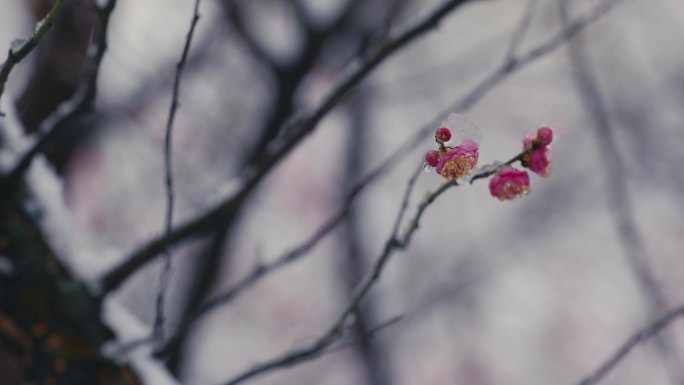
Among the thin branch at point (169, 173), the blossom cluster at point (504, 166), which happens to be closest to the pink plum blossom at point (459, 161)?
the blossom cluster at point (504, 166)

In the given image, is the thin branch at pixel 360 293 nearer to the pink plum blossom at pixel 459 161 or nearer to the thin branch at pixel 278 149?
the pink plum blossom at pixel 459 161

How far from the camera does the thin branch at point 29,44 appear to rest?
994 millimetres

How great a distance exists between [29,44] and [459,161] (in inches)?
25.2

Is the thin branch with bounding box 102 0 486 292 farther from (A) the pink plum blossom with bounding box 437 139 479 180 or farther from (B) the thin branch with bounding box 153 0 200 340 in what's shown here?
(A) the pink plum blossom with bounding box 437 139 479 180

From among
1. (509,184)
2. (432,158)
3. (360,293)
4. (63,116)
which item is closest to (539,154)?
(509,184)

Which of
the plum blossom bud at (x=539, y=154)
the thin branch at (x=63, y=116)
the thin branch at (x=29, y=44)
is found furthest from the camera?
the thin branch at (x=63, y=116)

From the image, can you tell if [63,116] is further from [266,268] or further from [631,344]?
[631,344]

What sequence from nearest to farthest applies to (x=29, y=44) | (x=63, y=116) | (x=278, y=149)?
(x=29, y=44)
(x=63, y=116)
(x=278, y=149)

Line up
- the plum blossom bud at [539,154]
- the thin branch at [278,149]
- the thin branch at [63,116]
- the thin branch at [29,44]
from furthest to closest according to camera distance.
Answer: the thin branch at [278,149]
the thin branch at [63,116]
the plum blossom bud at [539,154]
the thin branch at [29,44]

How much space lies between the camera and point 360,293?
131 cm

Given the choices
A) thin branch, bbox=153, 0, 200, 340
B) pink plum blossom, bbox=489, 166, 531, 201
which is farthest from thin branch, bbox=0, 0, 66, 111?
pink plum blossom, bbox=489, 166, 531, 201

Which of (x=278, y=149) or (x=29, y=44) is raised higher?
(x=29, y=44)

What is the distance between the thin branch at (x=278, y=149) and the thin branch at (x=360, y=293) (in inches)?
13.0

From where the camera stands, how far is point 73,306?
1.74 m
